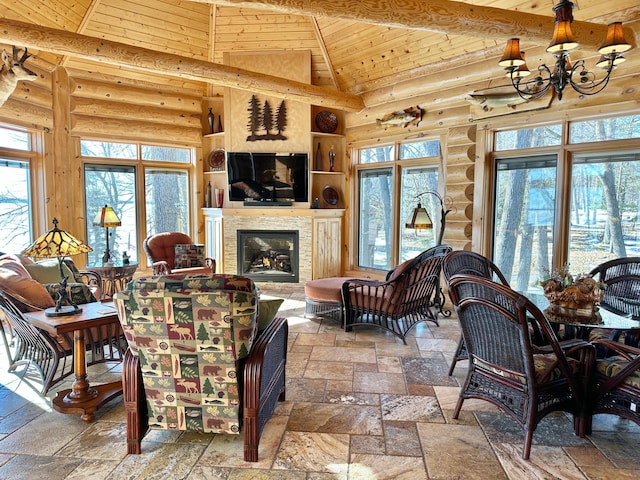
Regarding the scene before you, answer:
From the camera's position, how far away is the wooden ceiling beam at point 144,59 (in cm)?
409

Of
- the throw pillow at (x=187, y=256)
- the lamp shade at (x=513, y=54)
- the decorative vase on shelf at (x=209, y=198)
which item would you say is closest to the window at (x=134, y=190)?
the decorative vase on shelf at (x=209, y=198)

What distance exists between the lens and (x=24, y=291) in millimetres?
3061

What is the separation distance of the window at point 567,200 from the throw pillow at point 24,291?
5044 mm

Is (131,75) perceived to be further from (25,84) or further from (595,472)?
(595,472)

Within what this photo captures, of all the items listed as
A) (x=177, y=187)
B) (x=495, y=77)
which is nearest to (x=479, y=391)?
(x=495, y=77)

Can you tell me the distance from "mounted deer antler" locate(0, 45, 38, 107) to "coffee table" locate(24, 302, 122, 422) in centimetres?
271

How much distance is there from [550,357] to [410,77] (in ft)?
15.5

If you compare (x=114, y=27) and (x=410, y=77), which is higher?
(x=114, y=27)

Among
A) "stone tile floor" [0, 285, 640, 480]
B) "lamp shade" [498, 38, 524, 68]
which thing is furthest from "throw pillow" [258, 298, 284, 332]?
"lamp shade" [498, 38, 524, 68]

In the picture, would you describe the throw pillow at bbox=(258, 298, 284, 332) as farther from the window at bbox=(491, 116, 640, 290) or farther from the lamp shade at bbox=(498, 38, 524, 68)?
the window at bbox=(491, 116, 640, 290)

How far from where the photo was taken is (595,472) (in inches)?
88.0

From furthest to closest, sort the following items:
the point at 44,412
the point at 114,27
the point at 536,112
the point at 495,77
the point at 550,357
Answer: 1. the point at 114,27
2. the point at 495,77
3. the point at 536,112
4. the point at 44,412
5. the point at 550,357

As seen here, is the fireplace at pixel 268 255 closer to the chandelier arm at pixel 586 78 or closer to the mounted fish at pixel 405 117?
the mounted fish at pixel 405 117

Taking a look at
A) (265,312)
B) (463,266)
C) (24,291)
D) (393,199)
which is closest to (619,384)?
(463,266)
